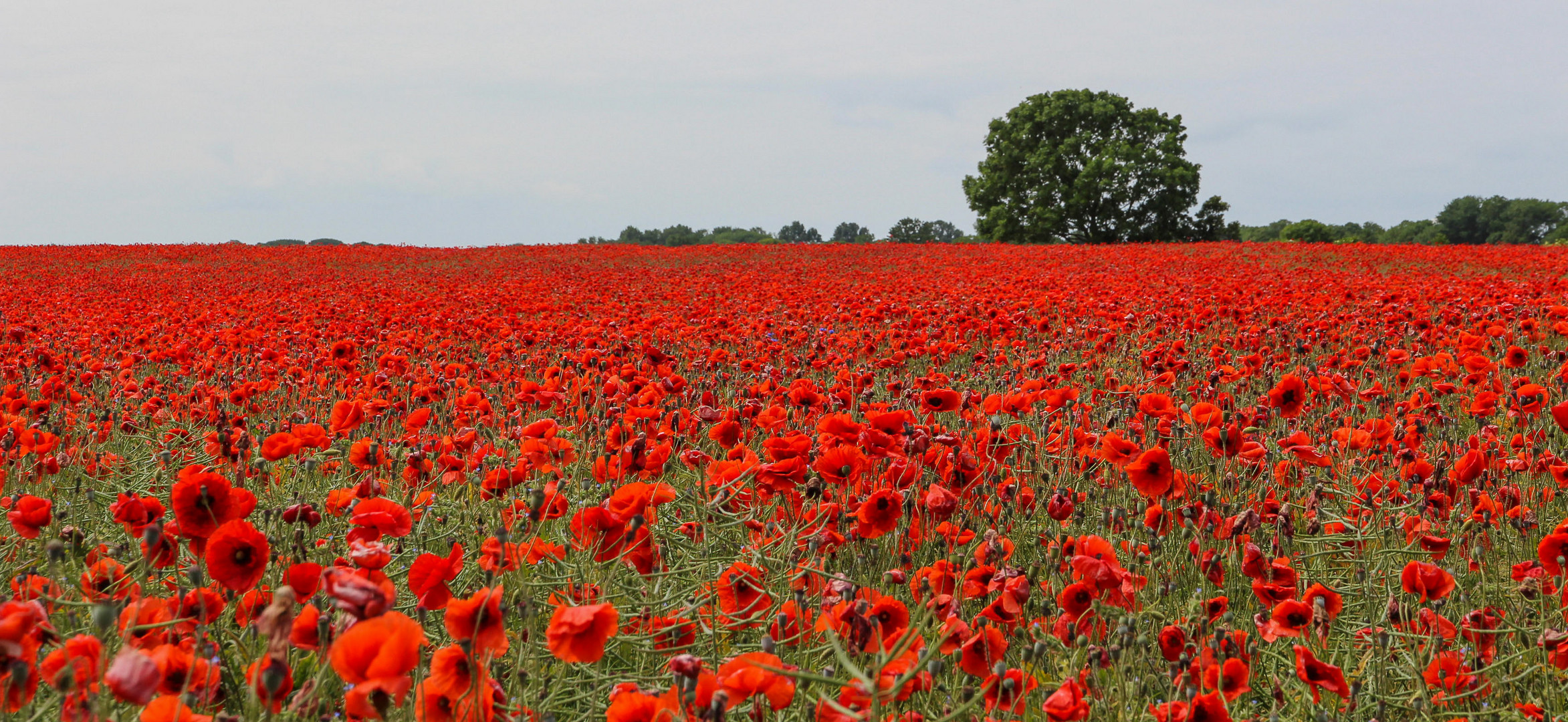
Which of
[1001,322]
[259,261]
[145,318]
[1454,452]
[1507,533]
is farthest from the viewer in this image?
[259,261]

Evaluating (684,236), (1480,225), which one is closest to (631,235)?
(684,236)

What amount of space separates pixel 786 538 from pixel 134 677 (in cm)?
150

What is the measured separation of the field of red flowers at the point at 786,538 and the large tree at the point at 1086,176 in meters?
31.7

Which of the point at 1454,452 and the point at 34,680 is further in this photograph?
the point at 1454,452

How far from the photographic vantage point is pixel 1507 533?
303 cm

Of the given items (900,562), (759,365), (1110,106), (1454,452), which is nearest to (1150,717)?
(900,562)

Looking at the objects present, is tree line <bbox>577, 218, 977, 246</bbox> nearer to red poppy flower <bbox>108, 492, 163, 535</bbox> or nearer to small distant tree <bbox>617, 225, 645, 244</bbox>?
small distant tree <bbox>617, 225, 645, 244</bbox>

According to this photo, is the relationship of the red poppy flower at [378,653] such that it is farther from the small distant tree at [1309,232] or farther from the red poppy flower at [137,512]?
the small distant tree at [1309,232]

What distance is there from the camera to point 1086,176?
3638 centimetres

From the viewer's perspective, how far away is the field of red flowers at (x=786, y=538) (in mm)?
1530

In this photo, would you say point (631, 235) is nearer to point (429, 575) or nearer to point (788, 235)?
point (788, 235)

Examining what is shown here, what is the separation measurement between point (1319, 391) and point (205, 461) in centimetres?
479

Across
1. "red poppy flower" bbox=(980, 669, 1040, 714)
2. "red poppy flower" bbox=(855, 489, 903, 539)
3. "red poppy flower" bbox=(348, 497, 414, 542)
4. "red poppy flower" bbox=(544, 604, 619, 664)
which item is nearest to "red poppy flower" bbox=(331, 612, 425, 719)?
"red poppy flower" bbox=(544, 604, 619, 664)

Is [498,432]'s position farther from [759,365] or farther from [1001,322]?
[1001,322]
